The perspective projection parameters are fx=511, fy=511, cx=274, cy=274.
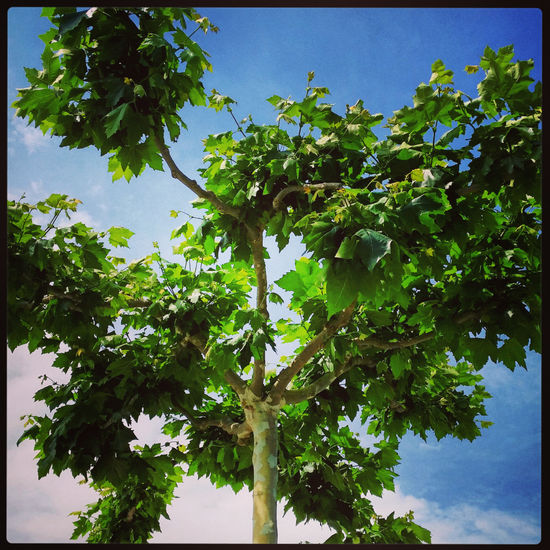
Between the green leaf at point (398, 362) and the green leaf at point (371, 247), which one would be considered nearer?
the green leaf at point (371, 247)

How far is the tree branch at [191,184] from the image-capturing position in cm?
320

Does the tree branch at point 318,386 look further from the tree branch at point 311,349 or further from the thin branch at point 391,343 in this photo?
the thin branch at point 391,343

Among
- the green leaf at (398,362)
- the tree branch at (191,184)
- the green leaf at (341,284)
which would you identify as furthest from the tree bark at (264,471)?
the green leaf at (341,284)

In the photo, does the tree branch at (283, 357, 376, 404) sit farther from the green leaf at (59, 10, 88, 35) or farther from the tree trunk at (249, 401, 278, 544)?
the green leaf at (59, 10, 88, 35)

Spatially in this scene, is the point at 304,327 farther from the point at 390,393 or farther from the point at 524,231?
the point at 524,231

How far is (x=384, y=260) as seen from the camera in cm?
204

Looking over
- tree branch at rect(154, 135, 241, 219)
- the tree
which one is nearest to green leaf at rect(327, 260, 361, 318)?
the tree

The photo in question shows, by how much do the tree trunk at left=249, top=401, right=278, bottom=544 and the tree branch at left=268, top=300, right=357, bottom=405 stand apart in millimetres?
128

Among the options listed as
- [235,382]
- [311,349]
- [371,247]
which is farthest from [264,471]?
[371,247]

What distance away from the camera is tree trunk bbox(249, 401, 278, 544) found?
3.41 m

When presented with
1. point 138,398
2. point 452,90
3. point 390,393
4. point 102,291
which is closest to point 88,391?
point 138,398

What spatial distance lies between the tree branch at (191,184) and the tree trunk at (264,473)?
1475 mm

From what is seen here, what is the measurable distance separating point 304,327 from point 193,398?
106 centimetres

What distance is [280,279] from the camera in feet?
12.2
